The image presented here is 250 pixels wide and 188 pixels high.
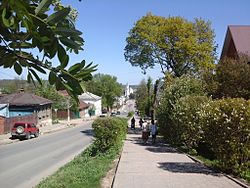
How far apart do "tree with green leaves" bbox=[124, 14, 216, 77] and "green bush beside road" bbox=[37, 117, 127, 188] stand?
77.7 feet

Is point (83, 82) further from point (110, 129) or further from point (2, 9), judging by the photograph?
point (110, 129)

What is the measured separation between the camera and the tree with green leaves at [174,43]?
44.8m

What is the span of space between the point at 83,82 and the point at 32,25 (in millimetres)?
384

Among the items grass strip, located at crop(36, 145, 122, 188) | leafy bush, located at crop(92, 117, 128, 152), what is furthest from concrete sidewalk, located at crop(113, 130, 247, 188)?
leafy bush, located at crop(92, 117, 128, 152)

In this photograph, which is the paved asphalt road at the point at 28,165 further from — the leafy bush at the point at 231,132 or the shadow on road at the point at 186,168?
the leafy bush at the point at 231,132

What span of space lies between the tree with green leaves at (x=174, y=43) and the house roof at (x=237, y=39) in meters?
4.45

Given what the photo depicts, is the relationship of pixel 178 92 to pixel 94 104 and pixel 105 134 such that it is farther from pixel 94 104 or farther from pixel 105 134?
pixel 94 104

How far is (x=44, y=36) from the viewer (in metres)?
1.78

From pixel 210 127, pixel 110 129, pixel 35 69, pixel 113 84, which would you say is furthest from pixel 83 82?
pixel 113 84

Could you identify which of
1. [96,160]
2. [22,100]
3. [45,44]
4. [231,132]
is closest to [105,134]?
[96,160]

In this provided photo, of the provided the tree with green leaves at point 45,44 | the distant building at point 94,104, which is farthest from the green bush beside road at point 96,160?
the distant building at point 94,104

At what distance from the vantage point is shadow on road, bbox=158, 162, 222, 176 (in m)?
15.0

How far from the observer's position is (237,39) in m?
37.8

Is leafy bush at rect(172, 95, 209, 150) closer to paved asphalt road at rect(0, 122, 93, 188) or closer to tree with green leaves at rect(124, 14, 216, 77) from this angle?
paved asphalt road at rect(0, 122, 93, 188)
